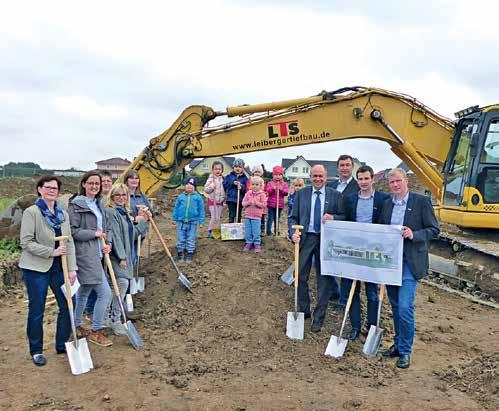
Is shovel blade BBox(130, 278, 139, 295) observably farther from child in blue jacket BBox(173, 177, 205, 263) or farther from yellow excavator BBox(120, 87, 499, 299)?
yellow excavator BBox(120, 87, 499, 299)

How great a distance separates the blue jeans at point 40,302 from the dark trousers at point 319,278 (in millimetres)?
2907

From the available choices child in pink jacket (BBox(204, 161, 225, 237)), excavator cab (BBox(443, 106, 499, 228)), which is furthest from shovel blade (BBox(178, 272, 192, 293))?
excavator cab (BBox(443, 106, 499, 228))

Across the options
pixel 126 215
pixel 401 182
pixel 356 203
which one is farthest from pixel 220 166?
pixel 401 182

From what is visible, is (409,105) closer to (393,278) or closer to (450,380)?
(393,278)

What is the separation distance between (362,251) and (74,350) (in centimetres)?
345

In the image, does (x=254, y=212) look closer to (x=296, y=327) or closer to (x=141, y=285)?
(x=141, y=285)

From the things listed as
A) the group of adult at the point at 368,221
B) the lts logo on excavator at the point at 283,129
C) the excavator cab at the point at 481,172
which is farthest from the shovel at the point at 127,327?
the excavator cab at the point at 481,172

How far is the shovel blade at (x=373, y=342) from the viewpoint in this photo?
19.3 ft

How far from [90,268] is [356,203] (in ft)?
10.6

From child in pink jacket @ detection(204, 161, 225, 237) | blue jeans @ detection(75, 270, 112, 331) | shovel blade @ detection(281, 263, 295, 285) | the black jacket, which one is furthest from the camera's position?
child in pink jacket @ detection(204, 161, 225, 237)

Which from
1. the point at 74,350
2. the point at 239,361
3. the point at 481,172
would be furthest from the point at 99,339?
the point at 481,172

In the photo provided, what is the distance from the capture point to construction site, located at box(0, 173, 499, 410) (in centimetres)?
479

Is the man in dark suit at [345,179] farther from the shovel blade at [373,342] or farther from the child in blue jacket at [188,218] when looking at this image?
the child in blue jacket at [188,218]

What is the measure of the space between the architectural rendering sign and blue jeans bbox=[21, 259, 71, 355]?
3.10 meters
